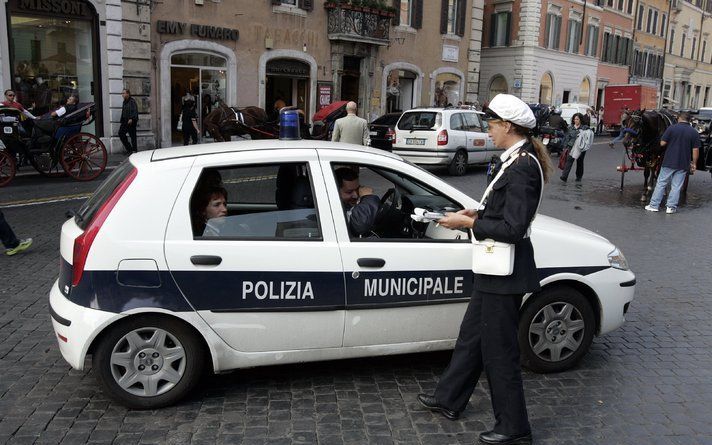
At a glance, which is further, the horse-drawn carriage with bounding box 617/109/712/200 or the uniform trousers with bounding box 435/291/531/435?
Result: the horse-drawn carriage with bounding box 617/109/712/200

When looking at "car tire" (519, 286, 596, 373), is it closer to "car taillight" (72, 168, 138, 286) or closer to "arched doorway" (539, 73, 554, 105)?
"car taillight" (72, 168, 138, 286)

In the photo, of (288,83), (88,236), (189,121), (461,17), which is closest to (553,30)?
(461,17)

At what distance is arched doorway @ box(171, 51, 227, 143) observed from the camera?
19938 millimetres

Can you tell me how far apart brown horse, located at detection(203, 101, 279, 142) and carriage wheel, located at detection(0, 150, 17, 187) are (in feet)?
18.6

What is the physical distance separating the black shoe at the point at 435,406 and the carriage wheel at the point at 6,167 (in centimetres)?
1015

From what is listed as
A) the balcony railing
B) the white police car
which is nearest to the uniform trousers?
the white police car

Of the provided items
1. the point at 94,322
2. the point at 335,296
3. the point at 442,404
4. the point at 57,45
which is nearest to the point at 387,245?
the point at 335,296

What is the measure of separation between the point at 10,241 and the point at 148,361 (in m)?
4.32

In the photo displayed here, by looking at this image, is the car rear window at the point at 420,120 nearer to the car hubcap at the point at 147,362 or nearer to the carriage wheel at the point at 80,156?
the carriage wheel at the point at 80,156

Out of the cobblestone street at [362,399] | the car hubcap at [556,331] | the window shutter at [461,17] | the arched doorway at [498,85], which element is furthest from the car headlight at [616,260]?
the arched doorway at [498,85]

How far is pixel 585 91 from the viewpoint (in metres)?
43.6

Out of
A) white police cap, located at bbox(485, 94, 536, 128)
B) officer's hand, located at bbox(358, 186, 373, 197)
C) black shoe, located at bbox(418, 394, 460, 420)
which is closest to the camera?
white police cap, located at bbox(485, 94, 536, 128)

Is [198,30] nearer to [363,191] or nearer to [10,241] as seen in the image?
[10,241]

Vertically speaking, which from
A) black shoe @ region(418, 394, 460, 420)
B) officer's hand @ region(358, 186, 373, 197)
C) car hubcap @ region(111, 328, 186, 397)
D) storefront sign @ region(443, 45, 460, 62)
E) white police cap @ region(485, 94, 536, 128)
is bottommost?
black shoe @ region(418, 394, 460, 420)
